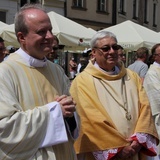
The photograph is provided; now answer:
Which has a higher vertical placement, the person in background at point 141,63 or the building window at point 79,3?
the person in background at point 141,63

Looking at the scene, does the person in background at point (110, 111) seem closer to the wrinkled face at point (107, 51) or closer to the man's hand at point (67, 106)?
the wrinkled face at point (107, 51)

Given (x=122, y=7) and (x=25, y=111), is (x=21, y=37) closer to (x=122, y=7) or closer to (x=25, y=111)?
(x=25, y=111)

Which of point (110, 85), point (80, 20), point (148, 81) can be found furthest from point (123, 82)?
point (80, 20)

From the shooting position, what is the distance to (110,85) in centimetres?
392

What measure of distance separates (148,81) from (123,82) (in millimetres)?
1058

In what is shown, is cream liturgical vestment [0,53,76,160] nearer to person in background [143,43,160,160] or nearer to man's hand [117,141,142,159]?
man's hand [117,141,142,159]

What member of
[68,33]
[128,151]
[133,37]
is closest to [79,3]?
[133,37]

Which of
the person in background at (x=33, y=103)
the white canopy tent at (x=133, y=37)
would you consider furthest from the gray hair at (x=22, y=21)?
the white canopy tent at (x=133, y=37)

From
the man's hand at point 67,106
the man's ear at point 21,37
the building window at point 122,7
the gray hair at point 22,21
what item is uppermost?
the gray hair at point 22,21

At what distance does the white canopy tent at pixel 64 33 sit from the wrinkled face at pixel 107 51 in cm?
528

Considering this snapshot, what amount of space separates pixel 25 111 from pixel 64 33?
672 centimetres

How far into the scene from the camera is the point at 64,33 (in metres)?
9.34

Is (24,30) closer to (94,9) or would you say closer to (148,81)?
(148,81)

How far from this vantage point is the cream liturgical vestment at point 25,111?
2637 mm
